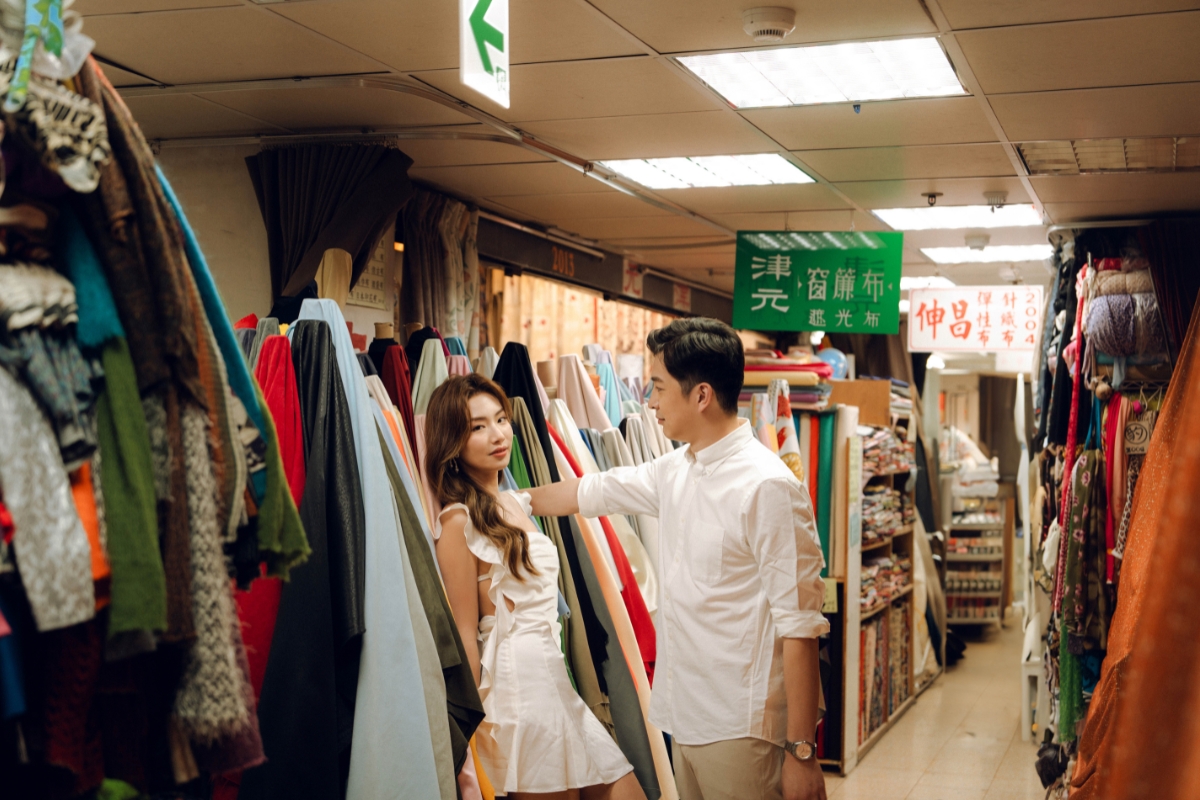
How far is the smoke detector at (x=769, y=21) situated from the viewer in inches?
111

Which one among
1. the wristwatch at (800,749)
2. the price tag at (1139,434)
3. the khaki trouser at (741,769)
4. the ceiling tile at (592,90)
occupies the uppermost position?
the ceiling tile at (592,90)

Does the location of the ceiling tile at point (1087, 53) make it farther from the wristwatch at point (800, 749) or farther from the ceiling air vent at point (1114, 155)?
the wristwatch at point (800, 749)

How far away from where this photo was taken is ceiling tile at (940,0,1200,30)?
2.69m

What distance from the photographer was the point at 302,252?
394 centimetres

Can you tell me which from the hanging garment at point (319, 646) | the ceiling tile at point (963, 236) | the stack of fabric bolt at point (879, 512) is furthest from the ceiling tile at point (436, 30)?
the ceiling tile at point (963, 236)

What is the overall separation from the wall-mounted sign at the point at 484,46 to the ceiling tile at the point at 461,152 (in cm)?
182

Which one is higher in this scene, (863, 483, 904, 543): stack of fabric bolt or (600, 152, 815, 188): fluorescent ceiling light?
(600, 152, 815, 188): fluorescent ceiling light

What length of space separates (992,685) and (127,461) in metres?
7.16

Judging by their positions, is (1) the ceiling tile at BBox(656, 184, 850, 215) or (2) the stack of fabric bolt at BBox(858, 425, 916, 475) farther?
(2) the stack of fabric bolt at BBox(858, 425, 916, 475)

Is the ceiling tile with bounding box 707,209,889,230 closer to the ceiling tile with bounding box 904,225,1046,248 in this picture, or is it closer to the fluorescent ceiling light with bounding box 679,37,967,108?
the ceiling tile with bounding box 904,225,1046,248

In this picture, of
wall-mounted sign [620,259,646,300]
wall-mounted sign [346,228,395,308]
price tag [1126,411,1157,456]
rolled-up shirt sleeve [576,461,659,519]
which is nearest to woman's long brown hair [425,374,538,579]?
rolled-up shirt sleeve [576,461,659,519]

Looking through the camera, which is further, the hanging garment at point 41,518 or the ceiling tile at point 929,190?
the ceiling tile at point 929,190

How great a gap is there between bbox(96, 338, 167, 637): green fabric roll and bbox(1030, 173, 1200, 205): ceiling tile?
13.8 ft

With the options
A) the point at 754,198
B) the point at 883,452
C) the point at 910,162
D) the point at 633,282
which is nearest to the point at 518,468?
the point at 910,162
